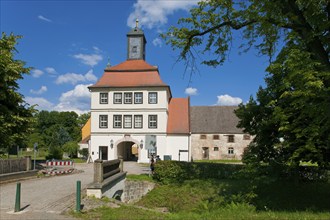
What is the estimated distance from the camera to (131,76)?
4188 centimetres

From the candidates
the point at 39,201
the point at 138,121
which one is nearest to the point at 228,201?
the point at 39,201

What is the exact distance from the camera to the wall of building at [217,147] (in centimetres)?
4928

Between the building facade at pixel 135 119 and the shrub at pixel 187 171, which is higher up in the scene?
the building facade at pixel 135 119

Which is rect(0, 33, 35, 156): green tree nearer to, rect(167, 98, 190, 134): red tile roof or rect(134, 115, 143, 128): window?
rect(134, 115, 143, 128): window

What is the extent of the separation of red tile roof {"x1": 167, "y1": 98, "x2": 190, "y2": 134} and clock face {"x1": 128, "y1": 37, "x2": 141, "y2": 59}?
7.95 meters

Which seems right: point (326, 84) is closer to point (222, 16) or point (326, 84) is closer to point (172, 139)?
point (222, 16)

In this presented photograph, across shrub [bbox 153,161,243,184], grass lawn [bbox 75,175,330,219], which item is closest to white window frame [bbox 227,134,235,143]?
shrub [bbox 153,161,243,184]

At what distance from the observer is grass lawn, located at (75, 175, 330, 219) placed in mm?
10373

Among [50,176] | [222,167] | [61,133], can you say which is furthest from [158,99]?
[61,133]

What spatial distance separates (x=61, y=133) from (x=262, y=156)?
59835mm

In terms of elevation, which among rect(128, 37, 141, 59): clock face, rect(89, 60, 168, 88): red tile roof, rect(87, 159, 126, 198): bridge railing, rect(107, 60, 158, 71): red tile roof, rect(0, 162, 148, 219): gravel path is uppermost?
rect(128, 37, 141, 59): clock face

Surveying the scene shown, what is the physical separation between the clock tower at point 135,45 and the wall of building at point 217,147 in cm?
1520

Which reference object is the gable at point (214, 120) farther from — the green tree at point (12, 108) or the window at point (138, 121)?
the green tree at point (12, 108)

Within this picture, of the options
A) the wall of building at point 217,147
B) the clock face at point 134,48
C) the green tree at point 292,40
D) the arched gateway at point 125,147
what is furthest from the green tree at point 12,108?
the wall of building at point 217,147
